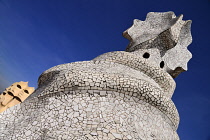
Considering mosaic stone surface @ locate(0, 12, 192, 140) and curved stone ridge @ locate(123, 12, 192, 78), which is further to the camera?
curved stone ridge @ locate(123, 12, 192, 78)

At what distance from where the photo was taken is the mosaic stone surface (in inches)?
147

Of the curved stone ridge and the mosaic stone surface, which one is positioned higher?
the curved stone ridge

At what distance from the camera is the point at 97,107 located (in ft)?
13.3

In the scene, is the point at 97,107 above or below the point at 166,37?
below

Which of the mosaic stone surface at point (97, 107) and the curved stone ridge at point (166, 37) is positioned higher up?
the curved stone ridge at point (166, 37)

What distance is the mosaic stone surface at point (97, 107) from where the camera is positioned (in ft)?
12.3

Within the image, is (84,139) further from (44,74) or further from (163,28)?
(163,28)

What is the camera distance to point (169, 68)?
7.19 metres

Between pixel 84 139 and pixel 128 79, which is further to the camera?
pixel 128 79

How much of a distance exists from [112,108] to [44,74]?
2.01 m

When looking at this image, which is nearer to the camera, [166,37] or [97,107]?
[97,107]

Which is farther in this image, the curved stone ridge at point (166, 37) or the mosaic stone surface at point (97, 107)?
the curved stone ridge at point (166, 37)

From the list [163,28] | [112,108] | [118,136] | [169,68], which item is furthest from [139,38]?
[118,136]

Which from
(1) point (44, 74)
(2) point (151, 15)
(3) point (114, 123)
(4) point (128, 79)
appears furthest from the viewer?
(2) point (151, 15)
